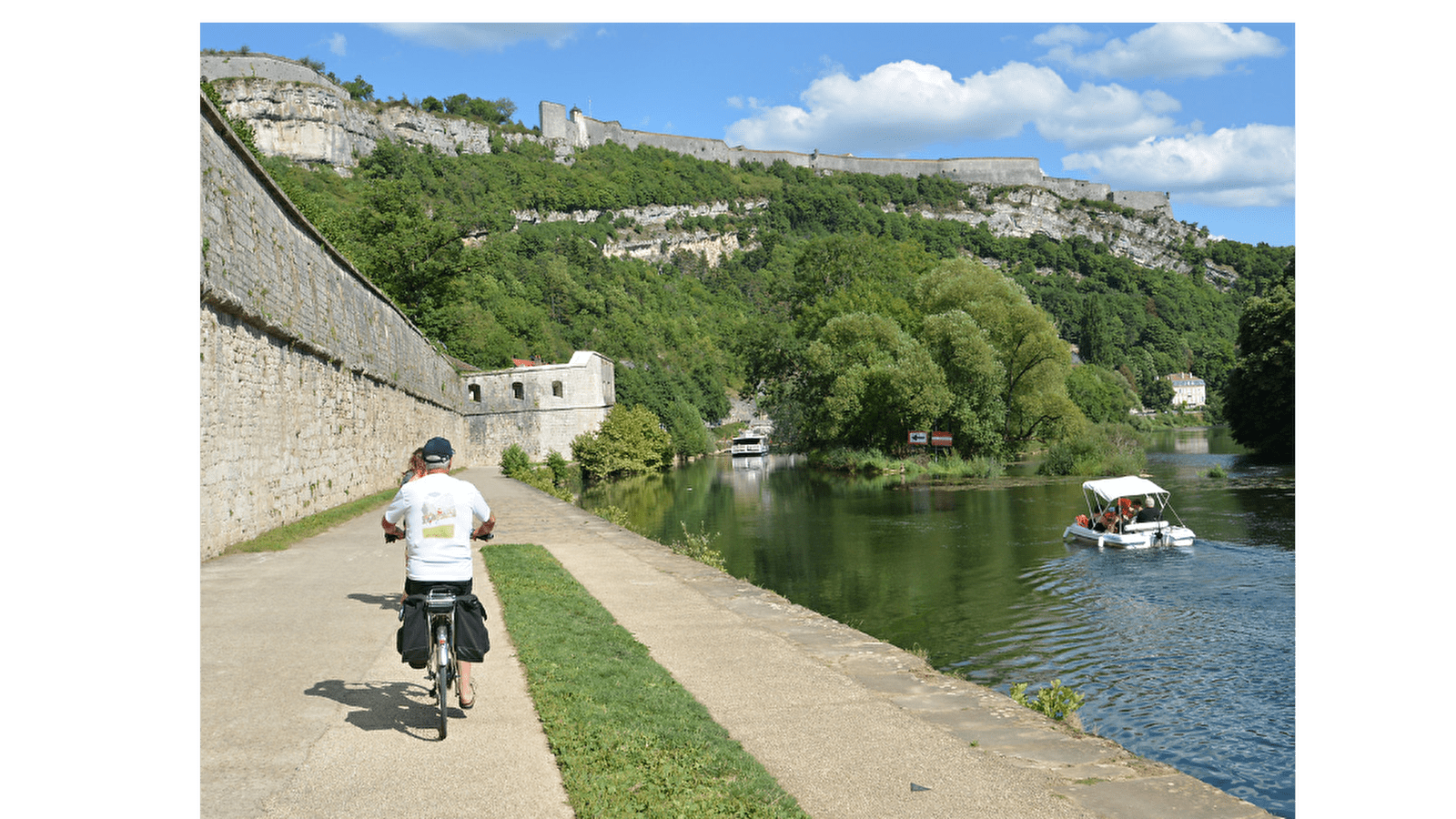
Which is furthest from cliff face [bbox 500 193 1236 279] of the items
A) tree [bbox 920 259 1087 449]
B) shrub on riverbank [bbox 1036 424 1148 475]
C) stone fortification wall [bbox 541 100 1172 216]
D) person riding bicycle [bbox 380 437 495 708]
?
person riding bicycle [bbox 380 437 495 708]

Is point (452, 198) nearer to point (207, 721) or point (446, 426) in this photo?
point (446, 426)

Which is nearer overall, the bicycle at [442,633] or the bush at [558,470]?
the bicycle at [442,633]

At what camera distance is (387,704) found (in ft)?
17.2

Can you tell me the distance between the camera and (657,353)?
88.6 meters

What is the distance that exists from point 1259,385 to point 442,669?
81.5ft

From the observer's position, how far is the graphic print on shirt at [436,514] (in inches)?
193

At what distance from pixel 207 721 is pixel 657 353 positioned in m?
84.2

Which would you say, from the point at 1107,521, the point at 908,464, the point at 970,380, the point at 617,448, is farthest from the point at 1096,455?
the point at 617,448

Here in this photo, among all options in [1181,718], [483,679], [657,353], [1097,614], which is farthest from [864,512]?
[657,353]

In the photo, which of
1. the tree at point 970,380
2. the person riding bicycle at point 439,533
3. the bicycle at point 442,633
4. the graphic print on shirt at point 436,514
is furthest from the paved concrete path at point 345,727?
the tree at point 970,380

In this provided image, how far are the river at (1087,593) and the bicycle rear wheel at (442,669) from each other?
586 centimetres

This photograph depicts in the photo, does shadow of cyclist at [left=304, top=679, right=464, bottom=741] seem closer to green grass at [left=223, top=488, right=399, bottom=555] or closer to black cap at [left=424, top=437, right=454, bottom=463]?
black cap at [left=424, top=437, right=454, bottom=463]

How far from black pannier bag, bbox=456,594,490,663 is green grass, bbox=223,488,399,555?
26.7 feet

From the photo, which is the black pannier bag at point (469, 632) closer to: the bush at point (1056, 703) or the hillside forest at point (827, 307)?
the bush at point (1056, 703)
